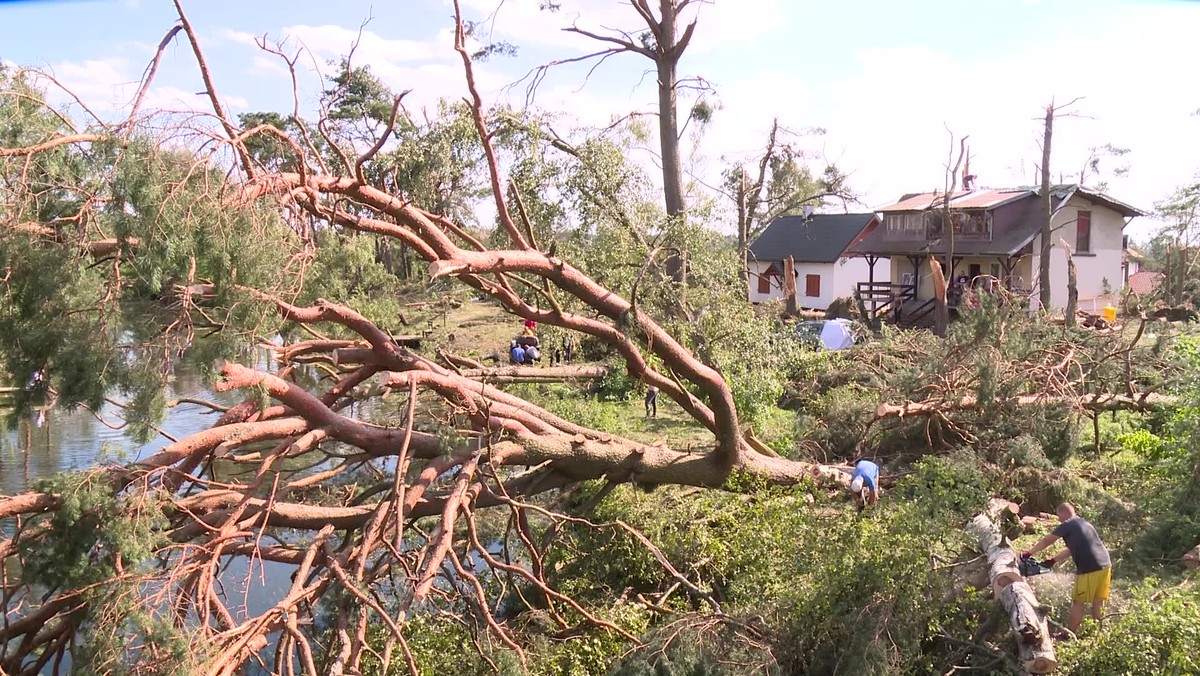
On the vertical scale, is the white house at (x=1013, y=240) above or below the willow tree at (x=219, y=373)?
above

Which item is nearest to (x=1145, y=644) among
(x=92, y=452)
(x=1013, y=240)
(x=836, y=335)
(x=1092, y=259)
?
(x=92, y=452)

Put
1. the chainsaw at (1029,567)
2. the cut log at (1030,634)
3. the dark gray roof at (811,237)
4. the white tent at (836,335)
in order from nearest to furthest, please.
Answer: the cut log at (1030,634)
the chainsaw at (1029,567)
the white tent at (836,335)
the dark gray roof at (811,237)

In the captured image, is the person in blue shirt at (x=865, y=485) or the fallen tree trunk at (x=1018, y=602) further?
the person in blue shirt at (x=865, y=485)

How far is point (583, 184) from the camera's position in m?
13.4

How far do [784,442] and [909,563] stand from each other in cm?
604

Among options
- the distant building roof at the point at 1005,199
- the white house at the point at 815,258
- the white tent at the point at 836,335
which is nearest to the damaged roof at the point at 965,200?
the distant building roof at the point at 1005,199

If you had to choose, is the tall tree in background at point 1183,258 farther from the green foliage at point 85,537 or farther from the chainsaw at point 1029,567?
the green foliage at point 85,537

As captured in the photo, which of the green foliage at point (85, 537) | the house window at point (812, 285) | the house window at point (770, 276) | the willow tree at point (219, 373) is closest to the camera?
the willow tree at point (219, 373)

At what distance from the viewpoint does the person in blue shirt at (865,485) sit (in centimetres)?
889

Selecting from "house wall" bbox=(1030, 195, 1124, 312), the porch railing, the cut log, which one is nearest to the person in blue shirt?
the cut log

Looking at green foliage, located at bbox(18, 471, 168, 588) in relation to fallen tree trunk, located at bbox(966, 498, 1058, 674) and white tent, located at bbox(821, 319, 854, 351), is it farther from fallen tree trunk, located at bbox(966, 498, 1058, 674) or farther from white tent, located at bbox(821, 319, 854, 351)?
white tent, located at bbox(821, 319, 854, 351)

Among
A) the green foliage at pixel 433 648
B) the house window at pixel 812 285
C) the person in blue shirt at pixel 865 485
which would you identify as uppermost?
the house window at pixel 812 285

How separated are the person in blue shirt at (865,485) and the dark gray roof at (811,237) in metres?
26.7

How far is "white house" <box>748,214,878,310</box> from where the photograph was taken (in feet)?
117
